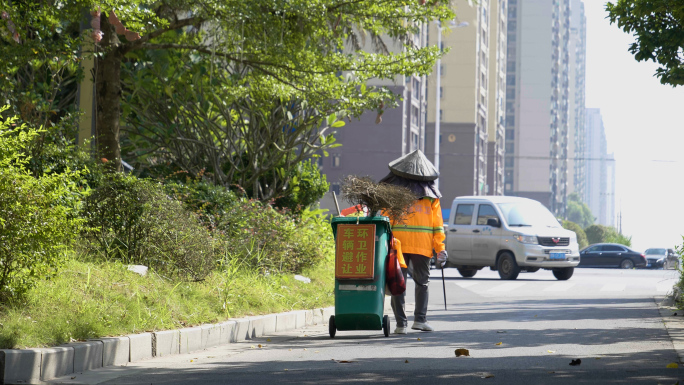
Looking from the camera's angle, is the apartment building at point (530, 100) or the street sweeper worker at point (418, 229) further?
the apartment building at point (530, 100)

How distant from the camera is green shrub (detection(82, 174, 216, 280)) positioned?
9969 mm

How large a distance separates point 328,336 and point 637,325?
140 inches

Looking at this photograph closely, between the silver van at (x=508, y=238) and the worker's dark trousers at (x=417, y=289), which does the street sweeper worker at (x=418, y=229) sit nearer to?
the worker's dark trousers at (x=417, y=289)

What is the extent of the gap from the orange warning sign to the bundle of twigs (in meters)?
0.35

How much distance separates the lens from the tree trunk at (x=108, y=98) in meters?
13.7

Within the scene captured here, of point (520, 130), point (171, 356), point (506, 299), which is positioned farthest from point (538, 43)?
point (171, 356)

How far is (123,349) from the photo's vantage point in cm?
716

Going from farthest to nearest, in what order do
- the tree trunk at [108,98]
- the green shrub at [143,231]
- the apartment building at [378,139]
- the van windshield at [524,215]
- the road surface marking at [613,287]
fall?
the apartment building at [378,139] → the van windshield at [524,215] → the road surface marking at [613,287] → the tree trunk at [108,98] → the green shrub at [143,231]

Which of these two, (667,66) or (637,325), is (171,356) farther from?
(667,66)

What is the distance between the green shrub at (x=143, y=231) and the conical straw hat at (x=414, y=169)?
230 centimetres

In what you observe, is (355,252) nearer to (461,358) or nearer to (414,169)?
(414,169)

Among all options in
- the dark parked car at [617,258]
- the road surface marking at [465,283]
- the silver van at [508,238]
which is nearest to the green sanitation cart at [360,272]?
the road surface marking at [465,283]

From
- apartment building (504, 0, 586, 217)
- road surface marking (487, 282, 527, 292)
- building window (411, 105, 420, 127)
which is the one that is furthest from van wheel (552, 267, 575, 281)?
apartment building (504, 0, 586, 217)

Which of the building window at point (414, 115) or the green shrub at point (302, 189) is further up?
the building window at point (414, 115)
